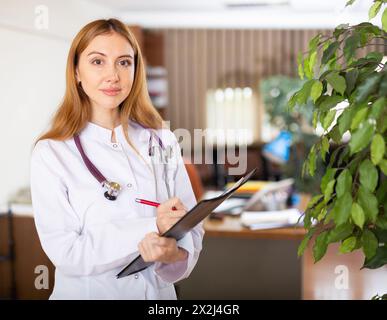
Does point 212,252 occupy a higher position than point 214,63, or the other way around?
point 214,63

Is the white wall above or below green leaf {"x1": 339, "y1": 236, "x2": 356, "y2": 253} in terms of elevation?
above

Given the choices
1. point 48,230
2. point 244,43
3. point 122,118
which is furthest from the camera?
point 244,43

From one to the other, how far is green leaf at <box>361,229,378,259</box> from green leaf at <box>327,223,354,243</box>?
0.03m

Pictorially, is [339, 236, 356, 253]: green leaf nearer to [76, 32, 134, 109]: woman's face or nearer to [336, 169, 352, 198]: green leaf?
[336, 169, 352, 198]: green leaf

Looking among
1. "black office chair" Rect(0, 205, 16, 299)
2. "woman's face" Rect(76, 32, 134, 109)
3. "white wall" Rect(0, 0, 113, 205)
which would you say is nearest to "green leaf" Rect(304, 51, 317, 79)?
"woman's face" Rect(76, 32, 134, 109)

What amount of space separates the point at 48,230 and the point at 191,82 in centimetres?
674

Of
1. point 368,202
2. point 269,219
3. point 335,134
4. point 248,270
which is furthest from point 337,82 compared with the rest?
point 248,270

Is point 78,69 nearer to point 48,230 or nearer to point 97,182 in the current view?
point 97,182

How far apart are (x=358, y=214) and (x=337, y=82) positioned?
29 cm

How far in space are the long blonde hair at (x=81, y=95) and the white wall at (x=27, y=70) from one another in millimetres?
174

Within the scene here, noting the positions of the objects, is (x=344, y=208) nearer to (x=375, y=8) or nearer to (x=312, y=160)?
(x=312, y=160)

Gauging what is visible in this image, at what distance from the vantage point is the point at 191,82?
7941 mm

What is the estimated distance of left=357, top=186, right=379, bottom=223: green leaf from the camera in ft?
3.46

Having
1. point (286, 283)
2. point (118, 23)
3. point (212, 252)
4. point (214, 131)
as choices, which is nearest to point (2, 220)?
point (212, 252)
